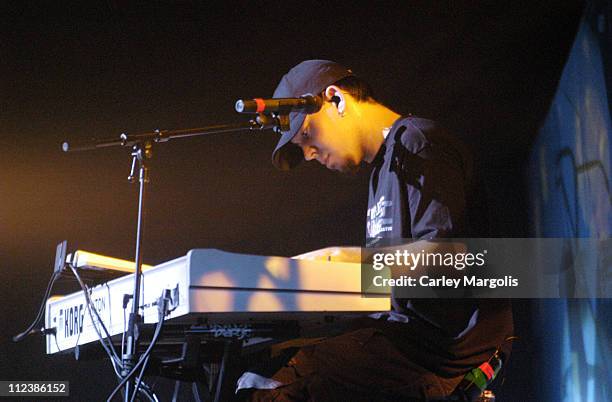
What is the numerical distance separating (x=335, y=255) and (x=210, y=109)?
6.64 ft

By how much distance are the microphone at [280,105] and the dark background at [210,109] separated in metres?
1.32

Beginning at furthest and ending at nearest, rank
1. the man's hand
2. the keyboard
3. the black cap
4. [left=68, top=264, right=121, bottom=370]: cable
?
the black cap, [left=68, top=264, right=121, bottom=370]: cable, the man's hand, the keyboard

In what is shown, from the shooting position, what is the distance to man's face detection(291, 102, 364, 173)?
206 cm

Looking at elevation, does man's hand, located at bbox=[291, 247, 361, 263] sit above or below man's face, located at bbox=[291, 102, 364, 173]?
below

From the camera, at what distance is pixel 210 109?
340 centimetres

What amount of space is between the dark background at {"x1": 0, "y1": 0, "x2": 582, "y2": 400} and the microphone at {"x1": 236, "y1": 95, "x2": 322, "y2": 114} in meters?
1.32

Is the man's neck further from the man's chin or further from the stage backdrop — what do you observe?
the stage backdrop

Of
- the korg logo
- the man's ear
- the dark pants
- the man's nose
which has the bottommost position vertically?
the dark pants

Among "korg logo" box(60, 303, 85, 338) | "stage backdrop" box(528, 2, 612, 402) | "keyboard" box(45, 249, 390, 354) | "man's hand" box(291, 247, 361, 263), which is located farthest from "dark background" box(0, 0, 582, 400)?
"keyboard" box(45, 249, 390, 354)

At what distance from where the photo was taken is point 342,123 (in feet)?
6.78

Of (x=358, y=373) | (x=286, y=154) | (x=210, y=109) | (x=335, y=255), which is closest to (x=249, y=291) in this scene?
(x=335, y=255)

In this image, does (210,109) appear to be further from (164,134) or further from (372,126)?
(164,134)

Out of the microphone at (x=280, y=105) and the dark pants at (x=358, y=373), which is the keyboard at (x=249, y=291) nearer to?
the dark pants at (x=358, y=373)

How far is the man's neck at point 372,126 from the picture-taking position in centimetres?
203
